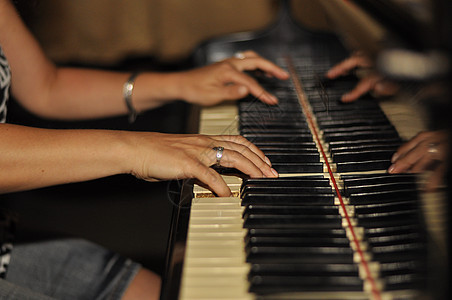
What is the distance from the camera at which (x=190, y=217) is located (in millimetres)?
879

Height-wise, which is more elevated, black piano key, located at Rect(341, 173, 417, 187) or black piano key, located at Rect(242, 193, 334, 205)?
black piano key, located at Rect(341, 173, 417, 187)

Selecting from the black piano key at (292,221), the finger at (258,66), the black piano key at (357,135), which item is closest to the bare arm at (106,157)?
the black piano key at (292,221)

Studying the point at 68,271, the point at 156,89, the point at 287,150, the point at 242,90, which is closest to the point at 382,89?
the point at 287,150

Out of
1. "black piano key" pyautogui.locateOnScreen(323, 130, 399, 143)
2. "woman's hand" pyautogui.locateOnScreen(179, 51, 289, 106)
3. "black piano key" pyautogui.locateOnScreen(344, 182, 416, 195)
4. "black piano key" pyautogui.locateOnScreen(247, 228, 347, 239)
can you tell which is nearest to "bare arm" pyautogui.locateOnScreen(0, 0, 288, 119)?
"woman's hand" pyautogui.locateOnScreen(179, 51, 289, 106)

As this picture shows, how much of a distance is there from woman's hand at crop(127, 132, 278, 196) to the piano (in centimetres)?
4

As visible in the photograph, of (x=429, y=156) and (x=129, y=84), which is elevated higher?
(x=129, y=84)

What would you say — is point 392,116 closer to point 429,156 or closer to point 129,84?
point 429,156

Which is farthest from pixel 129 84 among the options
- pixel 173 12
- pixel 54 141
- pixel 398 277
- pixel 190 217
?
pixel 173 12

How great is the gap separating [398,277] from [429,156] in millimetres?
182

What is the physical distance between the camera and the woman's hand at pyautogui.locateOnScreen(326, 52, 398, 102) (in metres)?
0.94

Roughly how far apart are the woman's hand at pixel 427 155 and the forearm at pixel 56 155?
0.50m

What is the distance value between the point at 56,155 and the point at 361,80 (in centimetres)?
69

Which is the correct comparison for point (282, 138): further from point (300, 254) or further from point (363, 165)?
point (300, 254)

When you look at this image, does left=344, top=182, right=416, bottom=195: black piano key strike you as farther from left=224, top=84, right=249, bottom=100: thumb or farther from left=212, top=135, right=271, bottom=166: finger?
left=224, top=84, right=249, bottom=100: thumb
